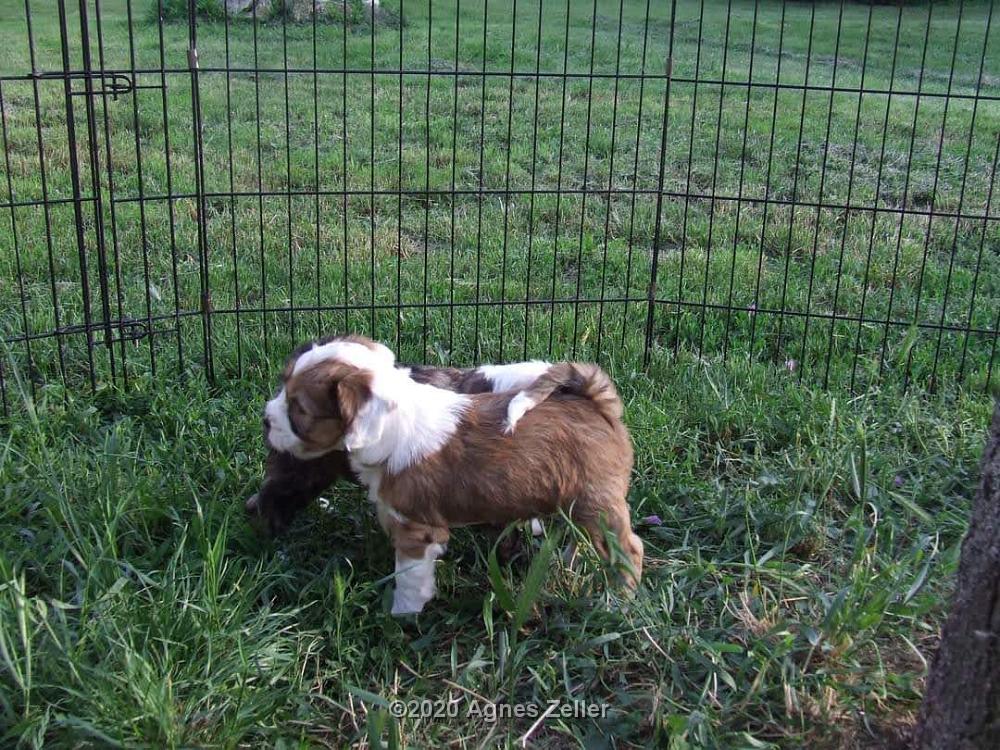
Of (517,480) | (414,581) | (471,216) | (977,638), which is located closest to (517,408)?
(517,480)

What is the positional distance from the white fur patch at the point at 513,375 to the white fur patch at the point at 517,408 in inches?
11.1

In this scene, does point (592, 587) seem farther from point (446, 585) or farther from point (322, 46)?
point (322, 46)

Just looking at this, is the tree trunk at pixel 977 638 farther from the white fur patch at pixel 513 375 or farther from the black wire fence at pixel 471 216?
the black wire fence at pixel 471 216

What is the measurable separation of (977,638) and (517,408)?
1.54 metres

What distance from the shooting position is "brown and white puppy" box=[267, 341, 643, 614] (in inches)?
132

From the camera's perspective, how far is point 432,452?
344 cm

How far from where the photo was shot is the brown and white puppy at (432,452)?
3.36 meters

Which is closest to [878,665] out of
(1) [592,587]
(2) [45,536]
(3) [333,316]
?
(1) [592,587]

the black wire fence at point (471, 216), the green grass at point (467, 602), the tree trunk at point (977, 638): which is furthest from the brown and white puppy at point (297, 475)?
the tree trunk at point (977, 638)

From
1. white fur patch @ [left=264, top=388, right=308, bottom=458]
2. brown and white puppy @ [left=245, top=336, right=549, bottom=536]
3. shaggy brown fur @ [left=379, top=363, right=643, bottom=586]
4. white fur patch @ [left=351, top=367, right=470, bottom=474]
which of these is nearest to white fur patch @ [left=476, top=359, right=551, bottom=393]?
brown and white puppy @ [left=245, top=336, right=549, bottom=536]

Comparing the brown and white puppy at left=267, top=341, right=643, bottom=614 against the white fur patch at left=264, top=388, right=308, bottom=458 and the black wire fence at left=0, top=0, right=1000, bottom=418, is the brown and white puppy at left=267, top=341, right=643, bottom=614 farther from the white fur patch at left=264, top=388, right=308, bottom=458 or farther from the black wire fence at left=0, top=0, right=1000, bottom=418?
the black wire fence at left=0, top=0, right=1000, bottom=418

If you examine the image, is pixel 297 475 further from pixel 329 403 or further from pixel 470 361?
pixel 470 361

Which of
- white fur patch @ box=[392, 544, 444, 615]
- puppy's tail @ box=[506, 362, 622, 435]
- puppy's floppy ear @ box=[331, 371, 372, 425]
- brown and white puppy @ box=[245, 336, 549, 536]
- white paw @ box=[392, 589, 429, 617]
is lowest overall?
white paw @ box=[392, 589, 429, 617]

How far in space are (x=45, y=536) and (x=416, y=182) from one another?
15.9ft
